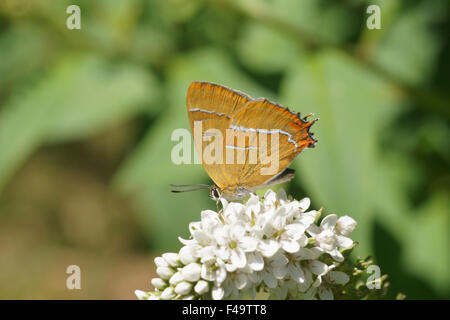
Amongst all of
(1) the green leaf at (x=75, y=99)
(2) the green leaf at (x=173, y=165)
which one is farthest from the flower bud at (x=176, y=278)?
(1) the green leaf at (x=75, y=99)

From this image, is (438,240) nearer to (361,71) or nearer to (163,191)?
(361,71)

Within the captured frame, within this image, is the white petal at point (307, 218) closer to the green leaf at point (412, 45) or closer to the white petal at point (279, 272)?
the white petal at point (279, 272)

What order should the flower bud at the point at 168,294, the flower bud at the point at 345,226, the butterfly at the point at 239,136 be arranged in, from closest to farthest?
the flower bud at the point at 168,294
the flower bud at the point at 345,226
the butterfly at the point at 239,136

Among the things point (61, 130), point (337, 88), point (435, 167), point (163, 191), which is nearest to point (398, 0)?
point (337, 88)

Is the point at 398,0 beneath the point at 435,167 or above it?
above

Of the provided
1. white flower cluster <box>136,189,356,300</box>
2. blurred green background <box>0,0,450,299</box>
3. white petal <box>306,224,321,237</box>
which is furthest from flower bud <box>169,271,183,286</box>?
blurred green background <box>0,0,450,299</box>
